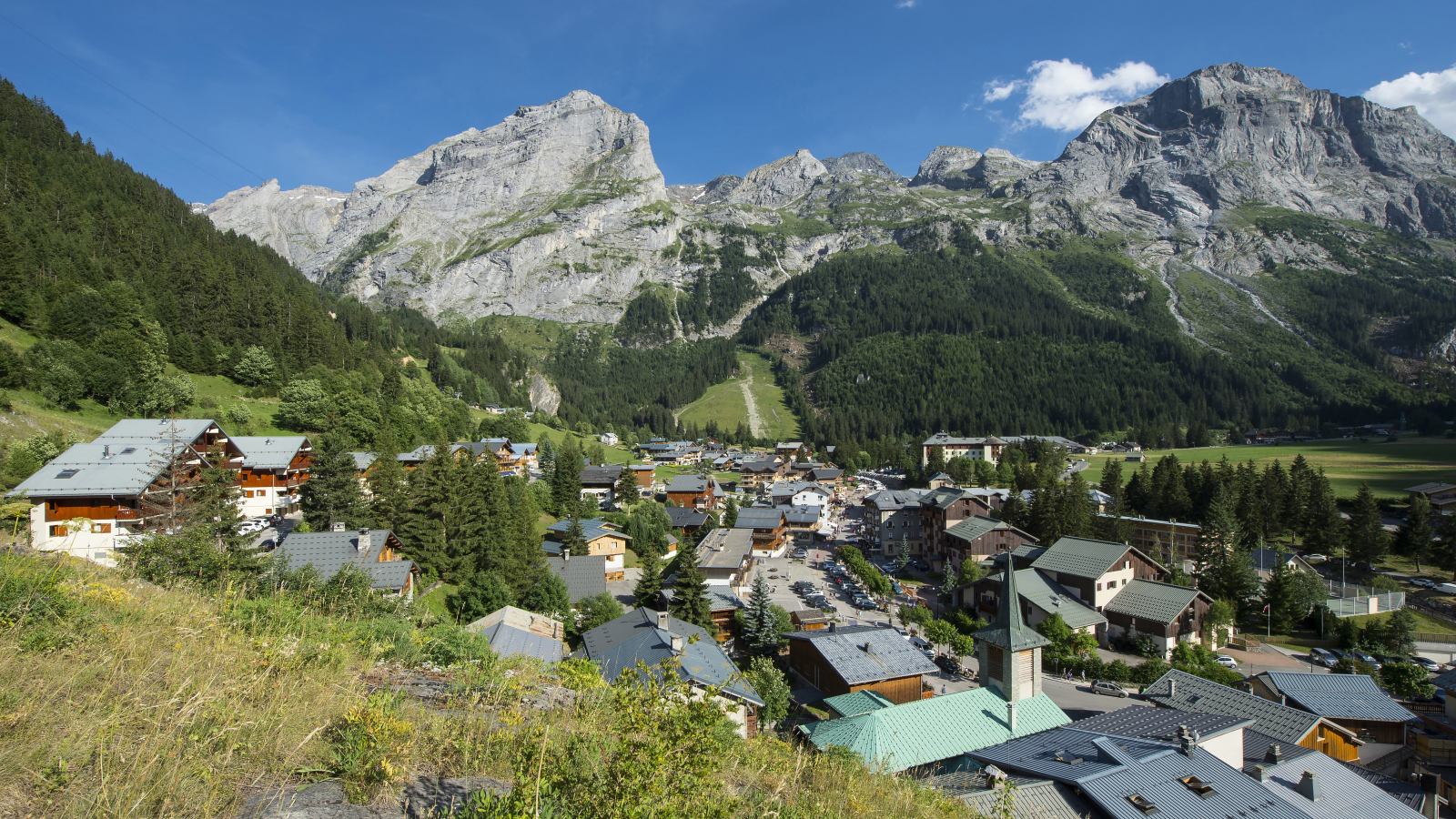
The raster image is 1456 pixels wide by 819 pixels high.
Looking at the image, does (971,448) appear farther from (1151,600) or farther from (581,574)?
(581,574)

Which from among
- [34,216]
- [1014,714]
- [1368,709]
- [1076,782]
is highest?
[34,216]

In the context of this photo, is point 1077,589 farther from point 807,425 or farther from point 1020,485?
point 807,425

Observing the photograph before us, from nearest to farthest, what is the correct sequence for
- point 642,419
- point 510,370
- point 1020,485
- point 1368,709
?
point 1368,709 < point 1020,485 < point 510,370 < point 642,419

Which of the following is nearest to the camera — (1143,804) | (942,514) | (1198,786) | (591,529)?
(1143,804)

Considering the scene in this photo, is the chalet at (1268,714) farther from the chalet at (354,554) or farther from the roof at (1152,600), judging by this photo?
the chalet at (354,554)

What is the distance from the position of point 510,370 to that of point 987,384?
384ft

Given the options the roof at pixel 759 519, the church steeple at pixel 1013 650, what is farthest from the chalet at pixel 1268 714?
the roof at pixel 759 519

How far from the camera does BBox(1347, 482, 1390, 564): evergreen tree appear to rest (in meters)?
48.8


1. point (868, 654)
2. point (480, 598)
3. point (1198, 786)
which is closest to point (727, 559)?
point (868, 654)

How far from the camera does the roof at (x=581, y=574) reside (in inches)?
1505

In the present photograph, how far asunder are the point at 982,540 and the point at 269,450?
177 feet

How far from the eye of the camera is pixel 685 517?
220ft

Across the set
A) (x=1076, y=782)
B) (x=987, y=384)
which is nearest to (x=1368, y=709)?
(x=1076, y=782)

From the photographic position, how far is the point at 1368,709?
2456cm
